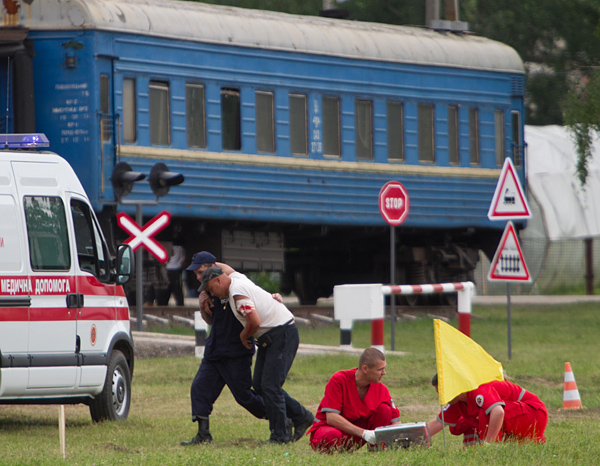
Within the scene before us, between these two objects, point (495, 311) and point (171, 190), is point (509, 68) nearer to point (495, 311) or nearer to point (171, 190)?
point (495, 311)

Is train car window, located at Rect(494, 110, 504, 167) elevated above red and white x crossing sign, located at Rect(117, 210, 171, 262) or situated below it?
above

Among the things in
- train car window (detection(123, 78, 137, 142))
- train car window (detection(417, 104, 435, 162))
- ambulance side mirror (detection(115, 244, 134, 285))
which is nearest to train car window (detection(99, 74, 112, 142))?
train car window (detection(123, 78, 137, 142))

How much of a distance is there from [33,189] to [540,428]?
4.30 m

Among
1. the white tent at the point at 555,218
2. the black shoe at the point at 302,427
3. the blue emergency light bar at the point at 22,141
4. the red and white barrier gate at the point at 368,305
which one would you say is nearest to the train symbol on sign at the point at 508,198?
the red and white barrier gate at the point at 368,305

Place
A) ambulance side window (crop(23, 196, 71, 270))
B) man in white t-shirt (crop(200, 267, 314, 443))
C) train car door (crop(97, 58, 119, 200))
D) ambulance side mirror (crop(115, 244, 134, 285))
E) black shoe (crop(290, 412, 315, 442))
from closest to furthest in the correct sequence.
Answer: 1. man in white t-shirt (crop(200, 267, 314, 443))
2. black shoe (crop(290, 412, 315, 442))
3. ambulance side window (crop(23, 196, 71, 270))
4. ambulance side mirror (crop(115, 244, 134, 285))
5. train car door (crop(97, 58, 119, 200))

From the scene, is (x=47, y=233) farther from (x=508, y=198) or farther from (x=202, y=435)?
(x=508, y=198)

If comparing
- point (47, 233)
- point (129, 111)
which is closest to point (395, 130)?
point (129, 111)

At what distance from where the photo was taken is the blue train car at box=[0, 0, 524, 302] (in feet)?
58.5

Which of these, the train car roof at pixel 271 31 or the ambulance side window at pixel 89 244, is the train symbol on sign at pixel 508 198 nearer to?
Answer: the ambulance side window at pixel 89 244

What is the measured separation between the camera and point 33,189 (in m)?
9.88

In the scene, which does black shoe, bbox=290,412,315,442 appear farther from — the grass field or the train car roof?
the train car roof

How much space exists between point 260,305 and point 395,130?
42.2 feet

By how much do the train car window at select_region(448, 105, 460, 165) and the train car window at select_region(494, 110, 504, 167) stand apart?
3.44 feet

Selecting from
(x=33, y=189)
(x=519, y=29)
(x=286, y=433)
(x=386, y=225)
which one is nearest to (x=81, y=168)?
(x=386, y=225)
